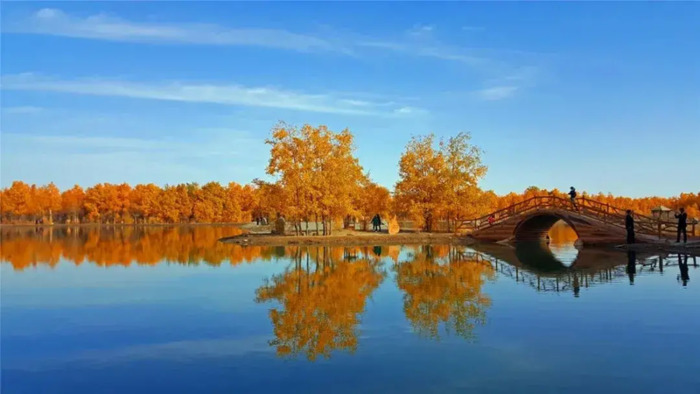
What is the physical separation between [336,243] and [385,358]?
37.2m

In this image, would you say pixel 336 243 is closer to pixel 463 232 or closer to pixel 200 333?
pixel 463 232

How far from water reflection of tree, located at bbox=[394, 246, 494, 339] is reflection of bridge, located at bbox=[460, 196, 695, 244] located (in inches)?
468

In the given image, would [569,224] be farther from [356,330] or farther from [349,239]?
[356,330]

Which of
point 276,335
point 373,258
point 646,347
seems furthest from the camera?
point 373,258

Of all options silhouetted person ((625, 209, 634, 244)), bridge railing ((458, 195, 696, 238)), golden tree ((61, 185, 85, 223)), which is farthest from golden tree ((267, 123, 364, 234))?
golden tree ((61, 185, 85, 223))

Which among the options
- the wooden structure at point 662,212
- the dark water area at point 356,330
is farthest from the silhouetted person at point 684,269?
the wooden structure at point 662,212

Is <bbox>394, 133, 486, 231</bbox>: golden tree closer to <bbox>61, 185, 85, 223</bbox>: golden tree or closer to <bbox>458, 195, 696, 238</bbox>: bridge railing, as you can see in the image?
<bbox>458, 195, 696, 238</bbox>: bridge railing

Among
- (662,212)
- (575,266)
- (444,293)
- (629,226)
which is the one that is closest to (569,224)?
(629,226)

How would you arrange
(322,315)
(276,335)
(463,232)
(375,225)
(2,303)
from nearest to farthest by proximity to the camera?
1. (276,335)
2. (322,315)
3. (2,303)
4. (463,232)
5. (375,225)

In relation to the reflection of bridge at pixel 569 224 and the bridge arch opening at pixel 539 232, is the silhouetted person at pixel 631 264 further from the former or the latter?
the bridge arch opening at pixel 539 232

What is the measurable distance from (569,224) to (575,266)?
1354cm

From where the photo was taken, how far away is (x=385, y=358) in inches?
507

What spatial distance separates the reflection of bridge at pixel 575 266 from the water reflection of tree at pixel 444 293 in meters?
1.73

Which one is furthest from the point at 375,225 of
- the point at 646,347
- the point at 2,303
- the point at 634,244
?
the point at 646,347
